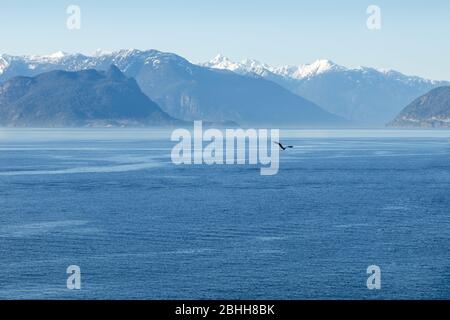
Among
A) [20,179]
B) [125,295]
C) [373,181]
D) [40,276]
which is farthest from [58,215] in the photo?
[373,181]

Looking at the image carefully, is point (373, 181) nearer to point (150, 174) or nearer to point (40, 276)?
point (150, 174)

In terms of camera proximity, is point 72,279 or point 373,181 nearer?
point 72,279

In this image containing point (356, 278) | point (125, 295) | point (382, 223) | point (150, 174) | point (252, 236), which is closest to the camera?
point (125, 295)

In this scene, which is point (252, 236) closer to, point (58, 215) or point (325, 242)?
Result: point (325, 242)

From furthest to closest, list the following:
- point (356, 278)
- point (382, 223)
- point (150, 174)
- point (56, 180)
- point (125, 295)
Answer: point (150, 174) < point (56, 180) < point (382, 223) < point (356, 278) < point (125, 295)

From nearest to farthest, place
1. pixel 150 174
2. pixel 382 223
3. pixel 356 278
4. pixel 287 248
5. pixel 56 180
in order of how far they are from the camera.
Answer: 1. pixel 356 278
2. pixel 287 248
3. pixel 382 223
4. pixel 56 180
5. pixel 150 174

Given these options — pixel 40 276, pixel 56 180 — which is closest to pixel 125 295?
pixel 40 276
